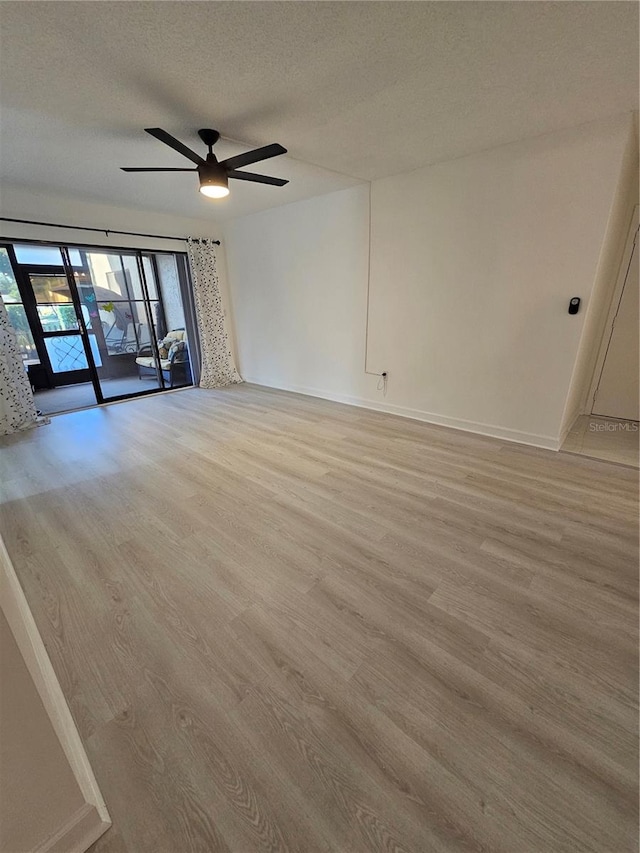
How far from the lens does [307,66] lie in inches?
72.8

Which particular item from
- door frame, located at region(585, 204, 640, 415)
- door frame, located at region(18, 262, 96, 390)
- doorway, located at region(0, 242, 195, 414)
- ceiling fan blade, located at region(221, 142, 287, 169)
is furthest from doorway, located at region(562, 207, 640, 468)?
door frame, located at region(18, 262, 96, 390)

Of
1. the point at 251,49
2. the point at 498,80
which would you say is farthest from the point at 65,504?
the point at 498,80

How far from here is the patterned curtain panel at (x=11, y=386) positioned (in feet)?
12.3

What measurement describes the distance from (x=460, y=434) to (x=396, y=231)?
7.39 feet

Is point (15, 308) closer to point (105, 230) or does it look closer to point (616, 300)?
point (105, 230)

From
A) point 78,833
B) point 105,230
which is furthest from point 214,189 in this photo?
point 78,833

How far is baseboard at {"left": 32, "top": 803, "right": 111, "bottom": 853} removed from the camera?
822 mm

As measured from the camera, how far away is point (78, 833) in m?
0.86

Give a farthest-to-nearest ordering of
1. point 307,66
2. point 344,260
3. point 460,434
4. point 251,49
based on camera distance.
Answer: point 344,260 → point 460,434 → point 307,66 → point 251,49

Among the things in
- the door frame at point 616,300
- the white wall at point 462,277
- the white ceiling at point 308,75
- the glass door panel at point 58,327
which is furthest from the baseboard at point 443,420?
the glass door panel at point 58,327

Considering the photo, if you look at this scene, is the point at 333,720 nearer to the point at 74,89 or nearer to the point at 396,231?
the point at 74,89

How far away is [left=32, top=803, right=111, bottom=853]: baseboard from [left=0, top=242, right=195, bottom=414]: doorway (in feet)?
15.7

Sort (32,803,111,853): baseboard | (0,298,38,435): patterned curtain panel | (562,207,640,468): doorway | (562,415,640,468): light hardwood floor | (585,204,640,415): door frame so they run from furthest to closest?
(0,298,38,435): patterned curtain panel
(585,204,640,415): door frame
(562,207,640,468): doorway
(562,415,640,468): light hardwood floor
(32,803,111,853): baseboard

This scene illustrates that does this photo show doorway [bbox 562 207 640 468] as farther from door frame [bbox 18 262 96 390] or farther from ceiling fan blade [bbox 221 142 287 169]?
door frame [bbox 18 262 96 390]
